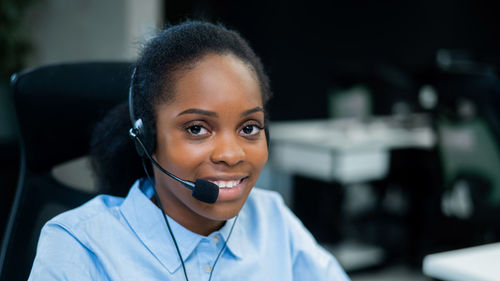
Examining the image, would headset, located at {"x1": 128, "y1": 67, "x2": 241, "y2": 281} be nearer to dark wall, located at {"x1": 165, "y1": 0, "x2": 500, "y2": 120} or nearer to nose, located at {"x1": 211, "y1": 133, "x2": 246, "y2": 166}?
nose, located at {"x1": 211, "y1": 133, "x2": 246, "y2": 166}

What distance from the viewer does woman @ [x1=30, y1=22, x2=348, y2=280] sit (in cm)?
69

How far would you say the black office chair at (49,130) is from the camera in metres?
0.91

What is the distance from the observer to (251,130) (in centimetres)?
75

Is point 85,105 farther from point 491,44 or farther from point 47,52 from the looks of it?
point 491,44

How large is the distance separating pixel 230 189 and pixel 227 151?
63 millimetres

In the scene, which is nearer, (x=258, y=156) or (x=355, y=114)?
(x=258, y=156)

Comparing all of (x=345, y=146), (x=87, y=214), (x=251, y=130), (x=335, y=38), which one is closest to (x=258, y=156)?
(x=251, y=130)

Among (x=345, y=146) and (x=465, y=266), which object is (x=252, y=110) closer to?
(x=465, y=266)

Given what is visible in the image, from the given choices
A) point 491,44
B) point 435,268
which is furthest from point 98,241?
point 491,44

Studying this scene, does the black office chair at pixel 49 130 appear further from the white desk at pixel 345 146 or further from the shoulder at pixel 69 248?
the white desk at pixel 345 146

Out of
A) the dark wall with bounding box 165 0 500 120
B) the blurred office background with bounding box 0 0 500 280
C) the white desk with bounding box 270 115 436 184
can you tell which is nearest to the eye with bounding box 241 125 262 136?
the blurred office background with bounding box 0 0 500 280

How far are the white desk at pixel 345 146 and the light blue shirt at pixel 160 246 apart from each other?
5.69ft

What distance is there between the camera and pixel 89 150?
3.17 feet

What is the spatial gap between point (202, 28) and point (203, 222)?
0.30 m
